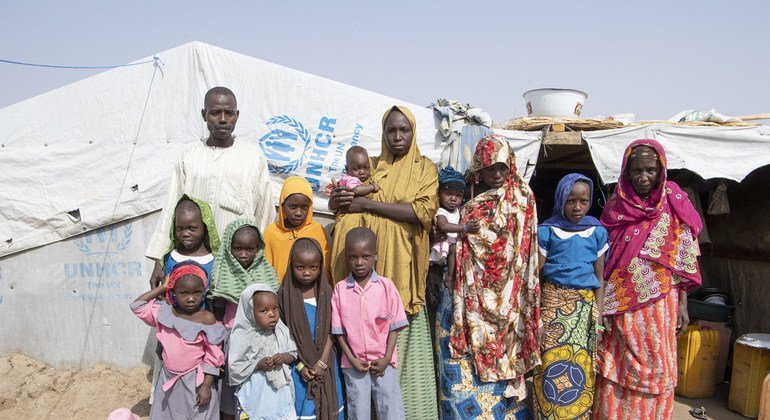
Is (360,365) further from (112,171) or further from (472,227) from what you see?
(112,171)

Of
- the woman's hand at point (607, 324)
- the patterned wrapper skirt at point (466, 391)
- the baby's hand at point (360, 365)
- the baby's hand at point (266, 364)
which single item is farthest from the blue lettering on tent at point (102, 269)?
the woman's hand at point (607, 324)

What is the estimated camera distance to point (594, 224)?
2.76 meters

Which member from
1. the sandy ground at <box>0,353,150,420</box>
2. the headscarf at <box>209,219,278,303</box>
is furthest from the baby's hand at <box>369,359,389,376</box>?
the sandy ground at <box>0,353,150,420</box>

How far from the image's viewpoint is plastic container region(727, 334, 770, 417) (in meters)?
3.88

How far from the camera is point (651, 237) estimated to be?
9.17 ft

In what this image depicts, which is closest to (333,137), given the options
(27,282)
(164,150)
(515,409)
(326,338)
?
(164,150)

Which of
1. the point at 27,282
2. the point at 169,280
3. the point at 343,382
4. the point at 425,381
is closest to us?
the point at 169,280

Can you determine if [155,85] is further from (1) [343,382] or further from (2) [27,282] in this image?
(1) [343,382]

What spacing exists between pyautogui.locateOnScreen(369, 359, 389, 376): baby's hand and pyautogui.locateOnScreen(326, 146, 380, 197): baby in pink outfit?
2.82 feet

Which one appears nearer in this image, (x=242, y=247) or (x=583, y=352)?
(x=242, y=247)

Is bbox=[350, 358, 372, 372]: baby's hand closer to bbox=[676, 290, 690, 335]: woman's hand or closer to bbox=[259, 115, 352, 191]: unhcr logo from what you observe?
bbox=[676, 290, 690, 335]: woman's hand

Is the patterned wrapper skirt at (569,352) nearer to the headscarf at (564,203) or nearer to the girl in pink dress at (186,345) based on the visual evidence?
the headscarf at (564,203)

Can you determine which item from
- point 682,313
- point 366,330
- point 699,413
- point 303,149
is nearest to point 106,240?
point 303,149

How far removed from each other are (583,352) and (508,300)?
511mm
